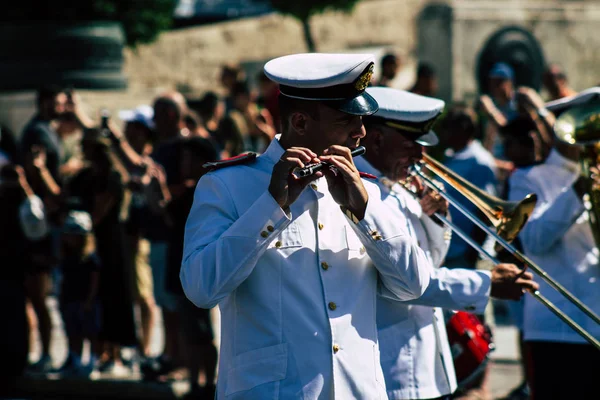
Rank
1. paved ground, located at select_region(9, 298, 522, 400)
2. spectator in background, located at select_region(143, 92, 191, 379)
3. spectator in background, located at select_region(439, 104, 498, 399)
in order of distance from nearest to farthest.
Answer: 1. spectator in background, located at select_region(439, 104, 498, 399)
2. spectator in background, located at select_region(143, 92, 191, 379)
3. paved ground, located at select_region(9, 298, 522, 400)

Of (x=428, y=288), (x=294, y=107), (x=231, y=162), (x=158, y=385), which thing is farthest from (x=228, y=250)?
(x=158, y=385)

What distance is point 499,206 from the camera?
505 cm

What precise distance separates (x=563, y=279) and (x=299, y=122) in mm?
2535

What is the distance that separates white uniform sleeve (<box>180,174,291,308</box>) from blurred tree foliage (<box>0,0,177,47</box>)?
37.9ft

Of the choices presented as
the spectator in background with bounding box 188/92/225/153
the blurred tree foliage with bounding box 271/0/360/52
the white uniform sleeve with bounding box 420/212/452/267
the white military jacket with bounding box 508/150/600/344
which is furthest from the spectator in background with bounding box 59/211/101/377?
the blurred tree foliage with bounding box 271/0/360/52

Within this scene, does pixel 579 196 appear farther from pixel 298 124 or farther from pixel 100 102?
pixel 100 102

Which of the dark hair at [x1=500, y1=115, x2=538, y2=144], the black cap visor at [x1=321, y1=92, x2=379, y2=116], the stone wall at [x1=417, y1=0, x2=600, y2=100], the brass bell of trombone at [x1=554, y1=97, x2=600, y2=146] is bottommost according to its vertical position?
the stone wall at [x1=417, y1=0, x2=600, y2=100]

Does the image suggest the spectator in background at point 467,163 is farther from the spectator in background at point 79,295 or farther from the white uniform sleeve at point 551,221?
the spectator in background at point 79,295

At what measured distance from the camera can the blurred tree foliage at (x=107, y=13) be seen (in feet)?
50.3

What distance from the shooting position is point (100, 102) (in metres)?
14.8

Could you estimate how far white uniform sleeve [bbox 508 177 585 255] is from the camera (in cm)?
577

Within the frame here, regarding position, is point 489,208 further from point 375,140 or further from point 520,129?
point 520,129

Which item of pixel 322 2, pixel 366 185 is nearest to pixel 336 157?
pixel 366 185

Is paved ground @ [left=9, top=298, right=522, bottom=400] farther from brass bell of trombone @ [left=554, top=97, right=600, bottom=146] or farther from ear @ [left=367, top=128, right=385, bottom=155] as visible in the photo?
ear @ [left=367, top=128, right=385, bottom=155]
